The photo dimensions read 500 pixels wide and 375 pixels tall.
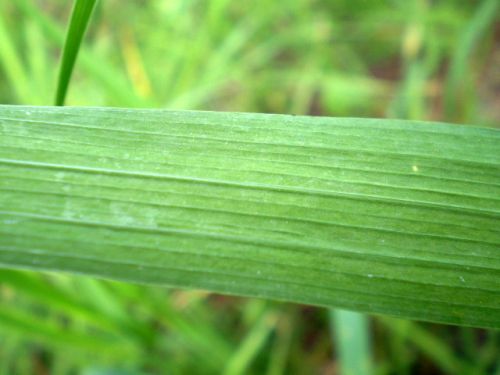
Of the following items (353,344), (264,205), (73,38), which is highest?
(73,38)

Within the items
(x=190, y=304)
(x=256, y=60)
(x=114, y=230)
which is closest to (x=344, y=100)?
(x=256, y=60)

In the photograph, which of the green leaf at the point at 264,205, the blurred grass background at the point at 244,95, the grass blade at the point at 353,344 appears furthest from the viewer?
the blurred grass background at the point at 244,95

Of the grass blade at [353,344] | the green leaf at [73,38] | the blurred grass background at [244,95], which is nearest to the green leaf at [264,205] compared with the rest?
the green leaf at [73,38]

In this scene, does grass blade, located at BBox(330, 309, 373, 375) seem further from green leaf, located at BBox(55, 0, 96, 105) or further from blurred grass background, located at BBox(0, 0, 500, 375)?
green leaf, located at BBox(55, 0, 96, 105)

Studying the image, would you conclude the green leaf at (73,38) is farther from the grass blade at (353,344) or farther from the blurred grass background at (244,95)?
the grass blade at (353,344)

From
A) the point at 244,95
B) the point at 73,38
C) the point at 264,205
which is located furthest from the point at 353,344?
the point at 244,95

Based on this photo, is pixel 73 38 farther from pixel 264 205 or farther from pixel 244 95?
pixel 244 95

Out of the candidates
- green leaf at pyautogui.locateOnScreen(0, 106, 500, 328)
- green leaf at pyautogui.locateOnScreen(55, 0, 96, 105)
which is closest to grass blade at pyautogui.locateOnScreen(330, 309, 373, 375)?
green leaf at pyautogui.locateOnScreen(0, 106, 500, 328)
